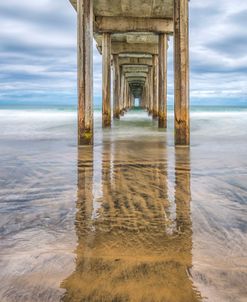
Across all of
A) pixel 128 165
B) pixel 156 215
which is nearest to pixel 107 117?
pixel 128 165

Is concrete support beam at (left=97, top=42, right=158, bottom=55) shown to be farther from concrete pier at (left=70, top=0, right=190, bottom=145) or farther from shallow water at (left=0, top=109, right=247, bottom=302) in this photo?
shallow water at (left=0, top=109, right=247, bottom=302)

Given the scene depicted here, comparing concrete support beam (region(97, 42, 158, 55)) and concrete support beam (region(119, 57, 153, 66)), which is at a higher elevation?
concrete support beam (region(119, 57, 153, 66))

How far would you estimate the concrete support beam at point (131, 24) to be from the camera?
1177 centimetres

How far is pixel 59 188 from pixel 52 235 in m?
1.15

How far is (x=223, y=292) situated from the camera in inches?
50.8

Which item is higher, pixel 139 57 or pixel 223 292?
pixel 139 57

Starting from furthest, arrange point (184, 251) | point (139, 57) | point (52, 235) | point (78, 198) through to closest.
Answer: point (139, 57) → point (78, 198) → point (52, 235) → point (184, 251)

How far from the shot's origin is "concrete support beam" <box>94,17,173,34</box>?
11.8 m

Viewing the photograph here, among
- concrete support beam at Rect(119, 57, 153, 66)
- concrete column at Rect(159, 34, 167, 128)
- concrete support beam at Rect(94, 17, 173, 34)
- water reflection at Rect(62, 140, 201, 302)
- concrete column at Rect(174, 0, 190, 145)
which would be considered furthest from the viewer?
concrete support beam at Rect(119, 57, 153, 66)

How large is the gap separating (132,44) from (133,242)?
15705 mm

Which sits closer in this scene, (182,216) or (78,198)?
(182,216)

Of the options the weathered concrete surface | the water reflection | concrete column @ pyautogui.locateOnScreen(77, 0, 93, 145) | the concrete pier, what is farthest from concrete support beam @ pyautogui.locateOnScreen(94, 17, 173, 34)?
the water reflection

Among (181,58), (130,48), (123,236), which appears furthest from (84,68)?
(130,48)

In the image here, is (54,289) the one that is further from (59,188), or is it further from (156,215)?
(59,188)
